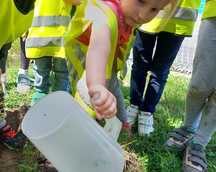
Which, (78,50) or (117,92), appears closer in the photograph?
(78,50)

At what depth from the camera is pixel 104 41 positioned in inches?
55.7

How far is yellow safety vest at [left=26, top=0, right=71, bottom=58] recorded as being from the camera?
8.41ft

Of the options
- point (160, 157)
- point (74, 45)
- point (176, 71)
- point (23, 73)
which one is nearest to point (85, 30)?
point (74, 45)

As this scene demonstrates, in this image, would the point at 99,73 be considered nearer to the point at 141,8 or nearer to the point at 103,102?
the point at 103,102

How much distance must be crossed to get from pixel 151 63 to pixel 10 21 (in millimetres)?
976

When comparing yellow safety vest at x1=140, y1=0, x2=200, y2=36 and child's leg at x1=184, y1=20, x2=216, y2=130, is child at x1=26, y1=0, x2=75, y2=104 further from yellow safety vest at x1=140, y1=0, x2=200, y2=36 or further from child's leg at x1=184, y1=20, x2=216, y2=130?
child's leg at x1=184, y1=20, x2=216, y2=130

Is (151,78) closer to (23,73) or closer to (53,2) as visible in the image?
(53,2)

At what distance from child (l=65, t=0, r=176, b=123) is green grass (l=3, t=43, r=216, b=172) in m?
0.54

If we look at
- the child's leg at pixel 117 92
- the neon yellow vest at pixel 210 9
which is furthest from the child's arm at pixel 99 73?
the neon yellow vest at pixel 210 9

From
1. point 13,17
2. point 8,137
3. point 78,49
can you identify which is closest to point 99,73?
point 78,49

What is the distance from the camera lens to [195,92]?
2.52 metres

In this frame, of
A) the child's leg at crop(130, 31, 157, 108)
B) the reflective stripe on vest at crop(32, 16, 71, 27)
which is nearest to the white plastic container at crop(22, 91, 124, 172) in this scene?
the reflective stripe on vest at crop(32, 16, 71, 27)

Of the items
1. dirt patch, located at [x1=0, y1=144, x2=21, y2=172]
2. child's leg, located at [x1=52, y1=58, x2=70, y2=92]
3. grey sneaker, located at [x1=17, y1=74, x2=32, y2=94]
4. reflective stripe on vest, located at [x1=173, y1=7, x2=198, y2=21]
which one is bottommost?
grey sneaker, located at [x1=17, y1=74, x2=32, y2=94]

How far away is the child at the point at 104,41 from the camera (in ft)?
4.01
